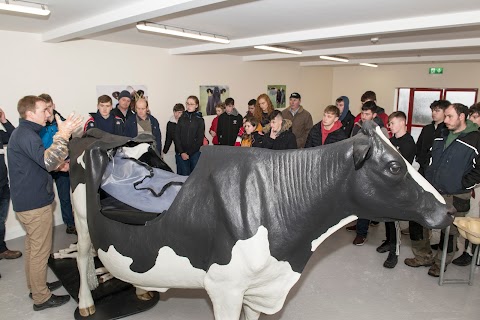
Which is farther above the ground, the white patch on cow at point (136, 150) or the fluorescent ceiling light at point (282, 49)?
the fluorescent ceiling light at point (282, 49)

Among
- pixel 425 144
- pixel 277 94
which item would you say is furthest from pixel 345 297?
pixel 277 94

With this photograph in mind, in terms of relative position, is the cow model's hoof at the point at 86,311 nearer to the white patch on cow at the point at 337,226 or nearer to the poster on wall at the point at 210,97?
the white patch on cow at the point at 337,226

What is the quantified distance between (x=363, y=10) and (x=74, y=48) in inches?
148

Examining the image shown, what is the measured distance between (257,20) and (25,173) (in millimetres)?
2926

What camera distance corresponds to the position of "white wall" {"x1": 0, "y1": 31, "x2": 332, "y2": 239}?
13.8ft

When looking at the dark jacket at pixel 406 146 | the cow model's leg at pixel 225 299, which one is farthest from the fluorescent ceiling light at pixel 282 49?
the cow model's leg at pixel 225 299

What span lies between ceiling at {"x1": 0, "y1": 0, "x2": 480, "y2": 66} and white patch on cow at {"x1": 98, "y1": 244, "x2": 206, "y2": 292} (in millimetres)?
1842

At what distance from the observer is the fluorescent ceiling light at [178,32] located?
13.1 ft

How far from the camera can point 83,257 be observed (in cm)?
251

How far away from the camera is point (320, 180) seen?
1.57 m

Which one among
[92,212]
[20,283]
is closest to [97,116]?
[20,283]

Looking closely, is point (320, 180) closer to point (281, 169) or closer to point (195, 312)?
point (281, 169)

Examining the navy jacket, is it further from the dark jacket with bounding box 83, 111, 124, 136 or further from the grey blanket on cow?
the grey blanket on cow

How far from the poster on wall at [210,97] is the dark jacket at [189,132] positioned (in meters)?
1.59
